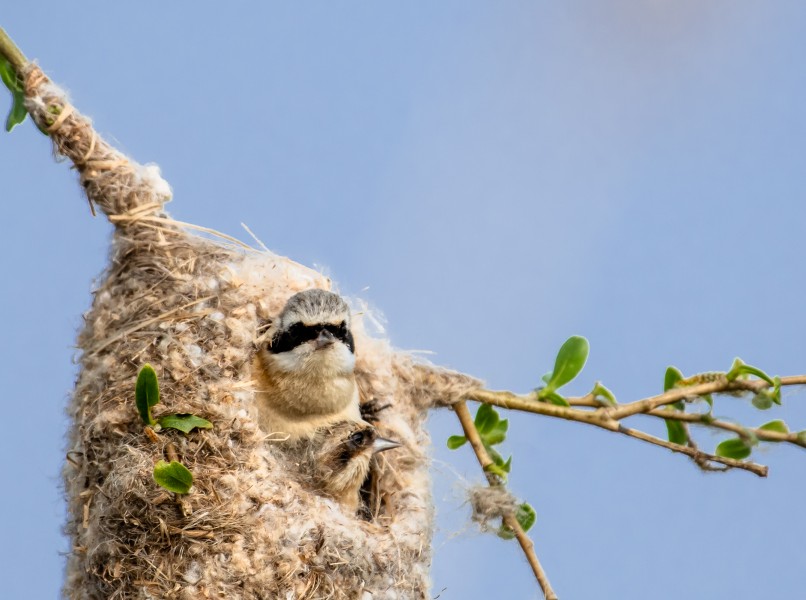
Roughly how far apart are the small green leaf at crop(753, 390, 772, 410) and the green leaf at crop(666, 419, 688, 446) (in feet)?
0.67

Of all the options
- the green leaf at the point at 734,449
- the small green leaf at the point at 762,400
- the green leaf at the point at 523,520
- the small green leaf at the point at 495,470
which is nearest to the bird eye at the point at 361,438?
the small green leaf at the point at 495,470

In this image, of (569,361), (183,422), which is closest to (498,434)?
(569,361)

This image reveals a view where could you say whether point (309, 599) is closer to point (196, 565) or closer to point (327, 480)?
point (196, 565)

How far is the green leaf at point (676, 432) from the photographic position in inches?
123

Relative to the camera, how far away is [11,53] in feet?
10.3

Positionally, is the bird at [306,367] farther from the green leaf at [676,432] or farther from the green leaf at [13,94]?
the green leaf at [676,432]

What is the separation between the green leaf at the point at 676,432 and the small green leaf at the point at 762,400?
205 mm

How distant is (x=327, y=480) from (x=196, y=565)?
2.08 feet

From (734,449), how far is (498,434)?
753 millimetres

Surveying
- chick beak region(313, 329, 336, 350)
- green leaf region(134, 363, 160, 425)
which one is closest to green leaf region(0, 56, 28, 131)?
green leaf region(134, 363, 160, 425)

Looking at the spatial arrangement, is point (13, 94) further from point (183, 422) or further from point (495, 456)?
point (495, 456)

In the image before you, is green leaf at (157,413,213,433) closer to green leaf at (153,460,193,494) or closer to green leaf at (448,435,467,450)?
green leaf at (153,460,193,494)

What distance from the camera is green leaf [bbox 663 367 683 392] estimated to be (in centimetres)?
315

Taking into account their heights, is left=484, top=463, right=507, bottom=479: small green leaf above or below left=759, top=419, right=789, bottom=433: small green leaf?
above
